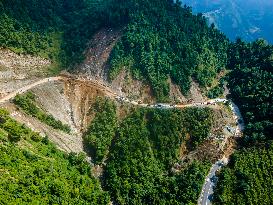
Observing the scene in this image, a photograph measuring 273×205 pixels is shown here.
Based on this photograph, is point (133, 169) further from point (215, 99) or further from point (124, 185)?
point (215, 99)

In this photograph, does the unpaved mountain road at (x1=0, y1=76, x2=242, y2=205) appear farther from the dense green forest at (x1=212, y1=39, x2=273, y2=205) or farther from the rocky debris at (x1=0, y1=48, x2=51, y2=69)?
the rocky debris at (x1=0, y1=48, x2=51, y2=69)

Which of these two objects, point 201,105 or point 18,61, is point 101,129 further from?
point 201,105

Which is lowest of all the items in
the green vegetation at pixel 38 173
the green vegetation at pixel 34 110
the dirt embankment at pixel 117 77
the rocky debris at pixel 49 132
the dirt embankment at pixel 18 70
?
the green vegetation at pixel 38 173

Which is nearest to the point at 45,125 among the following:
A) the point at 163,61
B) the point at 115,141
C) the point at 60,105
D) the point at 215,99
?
the point at 60,105

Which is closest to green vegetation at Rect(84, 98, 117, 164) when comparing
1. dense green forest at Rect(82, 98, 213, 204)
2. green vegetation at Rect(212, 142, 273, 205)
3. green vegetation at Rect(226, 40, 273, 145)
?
dense green forest at Rect(82, 98, 213, 204)

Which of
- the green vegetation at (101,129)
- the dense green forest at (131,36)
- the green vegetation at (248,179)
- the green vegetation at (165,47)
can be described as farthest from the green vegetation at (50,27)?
the green vegetation at (248,179)

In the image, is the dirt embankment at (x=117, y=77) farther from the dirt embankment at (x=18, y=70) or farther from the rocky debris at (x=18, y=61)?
the dirt embankment at (x=18, y=70)
